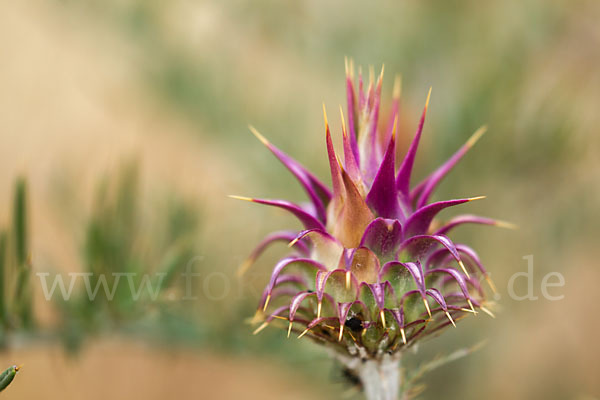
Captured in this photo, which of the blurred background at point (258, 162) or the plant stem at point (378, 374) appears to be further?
the blurred background at point (258, 162)

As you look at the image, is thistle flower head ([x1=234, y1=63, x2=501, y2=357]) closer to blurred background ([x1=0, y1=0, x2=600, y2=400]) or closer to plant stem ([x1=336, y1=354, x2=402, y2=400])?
plant stem ([x1=336, y1=354, x2=402, y2=400])

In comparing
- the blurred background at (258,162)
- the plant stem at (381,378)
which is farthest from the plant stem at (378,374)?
the blurred background at (258,162)

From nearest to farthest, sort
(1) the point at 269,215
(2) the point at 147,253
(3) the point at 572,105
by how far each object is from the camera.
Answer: (2) the point at 147,253 < (3) the point at 572,105 < (1) the point at 269,215

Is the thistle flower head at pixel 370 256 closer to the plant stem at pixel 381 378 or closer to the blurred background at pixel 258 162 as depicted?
the plant stem at pixel 381 378

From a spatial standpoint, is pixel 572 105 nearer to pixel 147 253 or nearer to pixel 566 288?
pixel 566 288

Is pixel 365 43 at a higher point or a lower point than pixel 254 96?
higher

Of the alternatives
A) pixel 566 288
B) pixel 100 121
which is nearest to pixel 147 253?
pixel 100 121

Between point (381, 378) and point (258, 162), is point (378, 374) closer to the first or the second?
point (381, 378)

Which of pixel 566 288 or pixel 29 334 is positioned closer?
pixel 29 334
